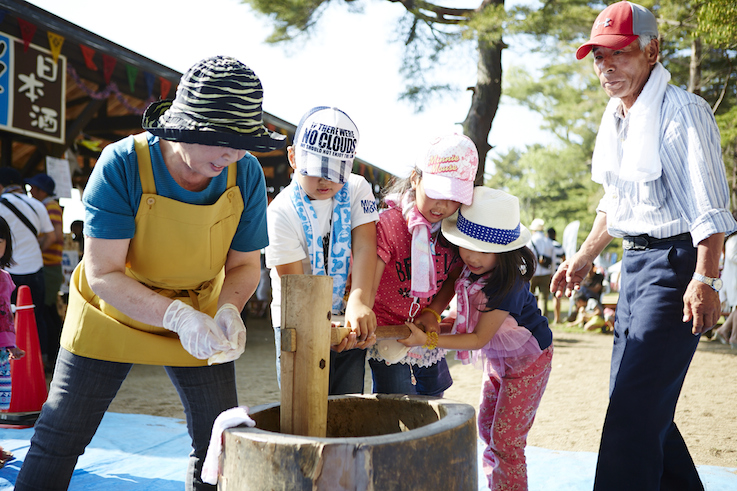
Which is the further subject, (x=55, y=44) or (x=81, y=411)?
(x=55, y=44)

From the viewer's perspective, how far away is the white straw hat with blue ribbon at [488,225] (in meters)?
2.11

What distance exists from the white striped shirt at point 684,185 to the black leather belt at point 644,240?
2 cm

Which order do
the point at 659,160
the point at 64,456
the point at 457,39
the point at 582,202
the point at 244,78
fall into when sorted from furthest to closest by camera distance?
the point at 582,202, the point at 457,39, the point at 659,160, the point at 64,456, the point at 244,78

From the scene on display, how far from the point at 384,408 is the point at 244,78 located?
104cm

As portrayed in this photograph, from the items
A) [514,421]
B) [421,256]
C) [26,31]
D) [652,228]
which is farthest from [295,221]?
[26,31]

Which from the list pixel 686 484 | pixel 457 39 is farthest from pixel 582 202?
pixel 686 484

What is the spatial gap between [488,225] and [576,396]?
12.2ft

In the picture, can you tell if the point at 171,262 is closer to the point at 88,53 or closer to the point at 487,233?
the point at 487,233

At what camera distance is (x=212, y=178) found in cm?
181

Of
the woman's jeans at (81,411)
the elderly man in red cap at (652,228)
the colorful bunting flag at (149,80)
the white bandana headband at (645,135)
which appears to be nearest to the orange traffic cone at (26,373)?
the woman's jeans at (81,411)

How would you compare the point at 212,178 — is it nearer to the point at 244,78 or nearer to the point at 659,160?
the point at 244,78

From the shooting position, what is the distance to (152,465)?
9.61 feet

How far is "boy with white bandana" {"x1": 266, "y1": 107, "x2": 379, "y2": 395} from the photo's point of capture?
6.82ft

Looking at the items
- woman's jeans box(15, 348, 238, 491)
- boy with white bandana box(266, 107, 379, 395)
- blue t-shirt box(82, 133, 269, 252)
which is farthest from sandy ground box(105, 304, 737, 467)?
blue t-shirt box(82, 133, 269, 252)
